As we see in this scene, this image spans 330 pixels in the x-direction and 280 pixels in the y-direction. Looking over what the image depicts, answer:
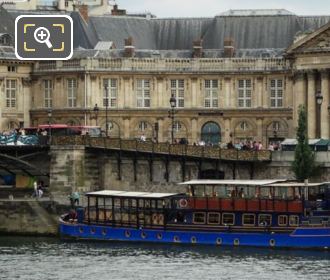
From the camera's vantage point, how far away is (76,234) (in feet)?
314

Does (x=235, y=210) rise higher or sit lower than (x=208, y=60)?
lower

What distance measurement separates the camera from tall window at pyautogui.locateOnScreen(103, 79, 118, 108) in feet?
427

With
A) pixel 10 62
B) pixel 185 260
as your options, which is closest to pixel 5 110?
pixel 10 62

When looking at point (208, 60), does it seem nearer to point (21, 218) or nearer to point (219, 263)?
point (21, 218)

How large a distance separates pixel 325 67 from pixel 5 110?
88.7 feet

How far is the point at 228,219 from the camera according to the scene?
3654 inches

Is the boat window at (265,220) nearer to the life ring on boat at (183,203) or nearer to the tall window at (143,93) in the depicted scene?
the life ring on boat at (183,203)

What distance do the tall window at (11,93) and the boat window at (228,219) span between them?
42.7 meters

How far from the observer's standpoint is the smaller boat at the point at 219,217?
91125 millimetres

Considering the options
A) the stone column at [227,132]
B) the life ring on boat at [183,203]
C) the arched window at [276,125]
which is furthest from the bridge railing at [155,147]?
the arched window at [276,125]

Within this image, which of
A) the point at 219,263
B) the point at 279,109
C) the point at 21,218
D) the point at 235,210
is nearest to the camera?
the point at 219,263

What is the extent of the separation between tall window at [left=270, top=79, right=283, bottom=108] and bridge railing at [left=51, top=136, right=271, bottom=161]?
25615 mm

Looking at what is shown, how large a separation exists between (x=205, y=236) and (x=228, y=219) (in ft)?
4.93

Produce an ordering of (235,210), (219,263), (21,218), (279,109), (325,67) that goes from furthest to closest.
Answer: (279,109), (325,67), (21,218), (235,210), (219,263)
